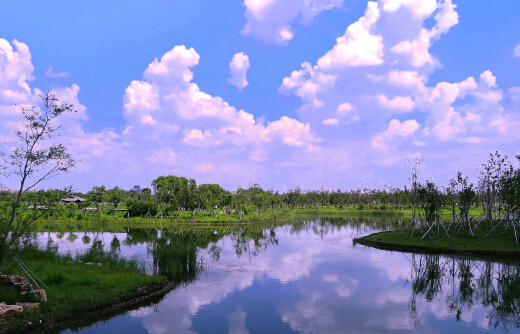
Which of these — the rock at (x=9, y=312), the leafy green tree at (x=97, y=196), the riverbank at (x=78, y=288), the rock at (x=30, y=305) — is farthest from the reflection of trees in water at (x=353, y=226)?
the leafy green tree at (x=97, y=196)

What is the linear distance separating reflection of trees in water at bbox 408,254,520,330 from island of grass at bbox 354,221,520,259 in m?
2.46

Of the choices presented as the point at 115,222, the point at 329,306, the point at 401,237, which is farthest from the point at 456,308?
the point at 115,222

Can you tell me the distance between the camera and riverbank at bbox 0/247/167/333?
13.6 metres

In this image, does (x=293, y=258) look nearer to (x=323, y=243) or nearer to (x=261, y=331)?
(x=323, y=243)

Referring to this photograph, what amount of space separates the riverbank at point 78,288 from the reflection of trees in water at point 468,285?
13202mm

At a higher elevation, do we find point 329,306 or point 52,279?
point 52,279

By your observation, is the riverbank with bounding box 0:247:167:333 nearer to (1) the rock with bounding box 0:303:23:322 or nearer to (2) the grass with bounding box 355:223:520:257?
(1) the rock with bounding box 0:303:23:322

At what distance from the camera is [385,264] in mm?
27797

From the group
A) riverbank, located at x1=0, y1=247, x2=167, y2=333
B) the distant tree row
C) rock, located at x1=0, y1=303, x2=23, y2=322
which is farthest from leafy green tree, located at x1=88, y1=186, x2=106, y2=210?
rock, located at x1=0, y1=303, x2=23, y2=322

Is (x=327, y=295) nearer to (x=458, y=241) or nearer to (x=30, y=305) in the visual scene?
(x=30, y=305)

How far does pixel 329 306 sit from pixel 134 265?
40.9 feet

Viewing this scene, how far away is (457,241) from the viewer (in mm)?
33844

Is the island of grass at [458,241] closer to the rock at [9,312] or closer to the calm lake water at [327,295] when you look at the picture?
the calm lake water at [327,295]

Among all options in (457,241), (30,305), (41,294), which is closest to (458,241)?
(457,241)
